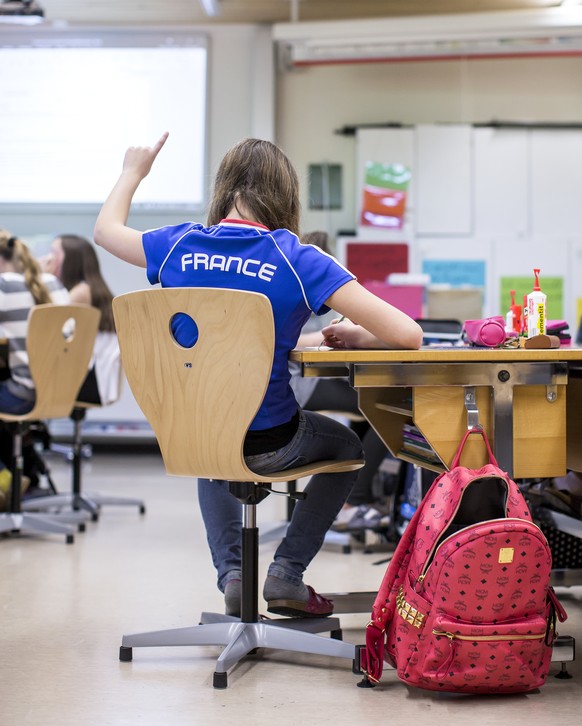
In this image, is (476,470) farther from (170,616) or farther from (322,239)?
(322,239)

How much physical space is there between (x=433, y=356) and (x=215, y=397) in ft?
1.41

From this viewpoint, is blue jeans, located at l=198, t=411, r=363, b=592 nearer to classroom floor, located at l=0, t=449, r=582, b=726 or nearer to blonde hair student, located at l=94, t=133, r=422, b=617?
blonde hair student, located at l=94, t=133, r=422, b=617

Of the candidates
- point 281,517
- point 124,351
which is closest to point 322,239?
point 281,517

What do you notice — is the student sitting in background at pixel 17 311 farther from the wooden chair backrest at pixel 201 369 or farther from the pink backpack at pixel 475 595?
the pink backpack at pixel 475 595

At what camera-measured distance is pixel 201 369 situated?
71.5 inches

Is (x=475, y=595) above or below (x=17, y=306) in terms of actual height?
below

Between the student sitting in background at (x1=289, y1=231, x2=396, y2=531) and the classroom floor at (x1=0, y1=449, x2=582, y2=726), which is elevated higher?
the student sitting in background at (x1=289, y1=231, x2=396, y2=531)

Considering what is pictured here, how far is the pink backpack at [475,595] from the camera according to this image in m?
1.68

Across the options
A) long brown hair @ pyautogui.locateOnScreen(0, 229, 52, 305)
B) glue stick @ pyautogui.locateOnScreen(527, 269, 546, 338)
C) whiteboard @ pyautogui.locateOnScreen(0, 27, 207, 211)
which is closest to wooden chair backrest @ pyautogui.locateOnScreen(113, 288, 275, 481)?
glue stick @ pyautogui.locateOnScreen(527, 269, 546, 338)

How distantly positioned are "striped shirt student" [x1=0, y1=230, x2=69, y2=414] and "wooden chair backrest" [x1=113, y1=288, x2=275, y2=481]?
1631 mm

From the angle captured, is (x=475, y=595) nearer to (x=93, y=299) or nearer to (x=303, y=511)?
(x=303, y=511)

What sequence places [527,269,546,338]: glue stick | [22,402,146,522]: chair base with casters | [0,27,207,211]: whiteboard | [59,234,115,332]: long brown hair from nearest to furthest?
[527,269,546,338]: glue stick → [22,402,146,522]: chair base with casters → [59,234,115,332]: long brown hair → [0,27,207,211]: whiteboard

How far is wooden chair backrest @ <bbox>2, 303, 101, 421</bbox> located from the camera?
331 cm

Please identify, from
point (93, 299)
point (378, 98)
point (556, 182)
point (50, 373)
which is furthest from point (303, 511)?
point (378, 98)
